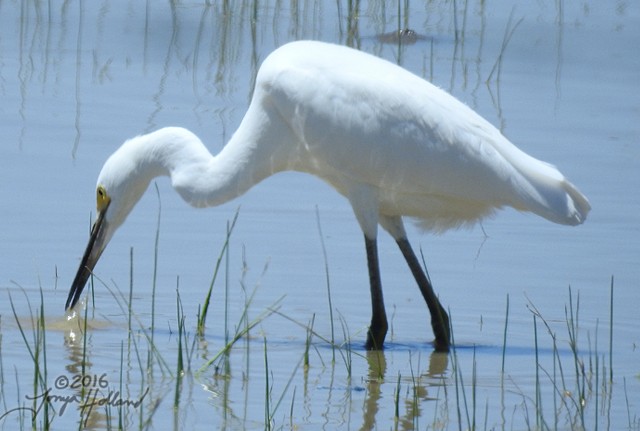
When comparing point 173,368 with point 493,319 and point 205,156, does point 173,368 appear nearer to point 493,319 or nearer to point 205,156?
point 205,156

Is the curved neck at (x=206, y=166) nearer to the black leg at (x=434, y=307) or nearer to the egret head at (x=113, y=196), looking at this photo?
the egret head at (x=113, y=196)

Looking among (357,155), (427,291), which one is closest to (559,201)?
(427,291)

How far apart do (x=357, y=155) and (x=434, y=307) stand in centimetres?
88

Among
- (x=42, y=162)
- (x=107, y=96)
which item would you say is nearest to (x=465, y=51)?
(x=107, y=96)

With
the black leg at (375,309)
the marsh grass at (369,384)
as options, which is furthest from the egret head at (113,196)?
the black leg at (375,309)

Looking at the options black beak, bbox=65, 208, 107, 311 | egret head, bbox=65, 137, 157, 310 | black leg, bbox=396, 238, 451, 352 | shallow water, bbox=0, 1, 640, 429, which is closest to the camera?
shallow water, bbox=0, 1, 640, 429

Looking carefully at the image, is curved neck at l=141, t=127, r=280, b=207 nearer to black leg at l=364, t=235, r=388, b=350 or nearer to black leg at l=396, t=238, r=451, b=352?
black leg at l=364, t=235, r=388, b=350

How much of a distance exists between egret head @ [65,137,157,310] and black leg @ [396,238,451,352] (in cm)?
144

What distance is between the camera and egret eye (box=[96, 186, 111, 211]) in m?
8.01

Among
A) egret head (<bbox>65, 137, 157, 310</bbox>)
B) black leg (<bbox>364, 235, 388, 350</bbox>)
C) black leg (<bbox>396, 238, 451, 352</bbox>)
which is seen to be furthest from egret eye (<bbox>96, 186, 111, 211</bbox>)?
black leg (<bbox>396, 238, 451, 352</bbox>)

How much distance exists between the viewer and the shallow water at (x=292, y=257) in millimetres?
6523

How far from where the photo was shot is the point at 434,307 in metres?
7.83

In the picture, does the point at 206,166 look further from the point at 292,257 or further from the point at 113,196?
the point at 292,257

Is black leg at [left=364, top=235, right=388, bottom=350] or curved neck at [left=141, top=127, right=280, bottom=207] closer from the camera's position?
black leg at [left=364, top=235, right=388, bottom=350]
